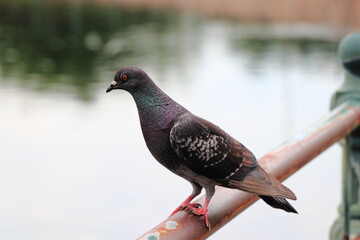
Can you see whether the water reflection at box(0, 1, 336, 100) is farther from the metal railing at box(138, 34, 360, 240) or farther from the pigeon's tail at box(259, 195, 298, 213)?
the pigeon's tail at box(259, 195, 298, 213)

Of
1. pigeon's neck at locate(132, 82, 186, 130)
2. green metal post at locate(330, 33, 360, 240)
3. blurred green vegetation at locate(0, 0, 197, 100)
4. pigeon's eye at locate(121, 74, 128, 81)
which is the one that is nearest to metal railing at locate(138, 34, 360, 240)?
green metal post at locate(330, 33, 360, 240)

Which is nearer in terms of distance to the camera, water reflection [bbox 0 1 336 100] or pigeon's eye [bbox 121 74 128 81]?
pigeon's eye [bbox 121 74 128 81]

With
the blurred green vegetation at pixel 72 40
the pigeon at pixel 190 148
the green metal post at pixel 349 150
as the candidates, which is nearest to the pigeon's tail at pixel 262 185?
the pigeon at pixel 190 148

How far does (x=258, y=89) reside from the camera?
410 inches

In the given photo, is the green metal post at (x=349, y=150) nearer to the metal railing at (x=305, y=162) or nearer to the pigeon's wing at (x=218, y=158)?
the metal railing at (x=305, y=162)

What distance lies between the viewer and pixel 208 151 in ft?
5.09

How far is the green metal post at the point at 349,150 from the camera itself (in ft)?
7.20

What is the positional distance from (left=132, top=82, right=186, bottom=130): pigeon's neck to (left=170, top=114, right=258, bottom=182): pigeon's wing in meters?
0.03

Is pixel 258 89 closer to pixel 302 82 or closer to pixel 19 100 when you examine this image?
pixel 302 82

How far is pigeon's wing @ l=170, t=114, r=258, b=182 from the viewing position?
59.3 inches

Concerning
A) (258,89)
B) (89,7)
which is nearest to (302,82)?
(258,89)

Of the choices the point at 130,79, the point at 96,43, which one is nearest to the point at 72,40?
the point at 96,43

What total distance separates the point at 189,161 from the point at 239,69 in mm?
10480

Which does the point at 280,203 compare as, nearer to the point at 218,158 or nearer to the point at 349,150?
the point at 218,158
